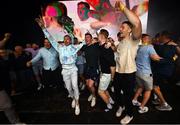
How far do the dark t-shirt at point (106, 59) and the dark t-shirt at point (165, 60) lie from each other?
1.00m

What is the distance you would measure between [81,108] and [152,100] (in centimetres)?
164

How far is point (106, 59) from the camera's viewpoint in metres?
4.45

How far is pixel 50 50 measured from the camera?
595 cm

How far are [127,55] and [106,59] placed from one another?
53 centimetres

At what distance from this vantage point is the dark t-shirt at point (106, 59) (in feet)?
14.5

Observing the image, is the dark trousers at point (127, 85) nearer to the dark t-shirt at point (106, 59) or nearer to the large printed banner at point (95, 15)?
the dark t-shirt at point (106, 59)

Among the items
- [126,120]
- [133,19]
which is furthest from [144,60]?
[133,19]

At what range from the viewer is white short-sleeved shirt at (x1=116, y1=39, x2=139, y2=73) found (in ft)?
13.1

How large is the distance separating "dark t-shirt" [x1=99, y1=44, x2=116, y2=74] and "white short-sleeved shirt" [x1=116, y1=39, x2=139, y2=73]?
0.28m

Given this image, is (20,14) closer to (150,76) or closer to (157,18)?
(157,18)

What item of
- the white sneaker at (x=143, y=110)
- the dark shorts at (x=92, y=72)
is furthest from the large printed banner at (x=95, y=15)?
the white sneaker at (x=143, y=110)

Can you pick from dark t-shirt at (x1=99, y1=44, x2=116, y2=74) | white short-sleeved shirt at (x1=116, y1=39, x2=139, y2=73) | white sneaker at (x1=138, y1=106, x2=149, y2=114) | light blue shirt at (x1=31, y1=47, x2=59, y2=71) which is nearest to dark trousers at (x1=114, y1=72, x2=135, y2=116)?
white short-sleeved shirt at (x1=116, y1=39, x2=139, y2=73)

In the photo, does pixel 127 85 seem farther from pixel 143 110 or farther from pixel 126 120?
pixel 143 110

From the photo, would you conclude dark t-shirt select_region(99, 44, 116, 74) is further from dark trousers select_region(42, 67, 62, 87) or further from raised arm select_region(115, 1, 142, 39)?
dark trousers select_region(42, 67, 62, 87)
